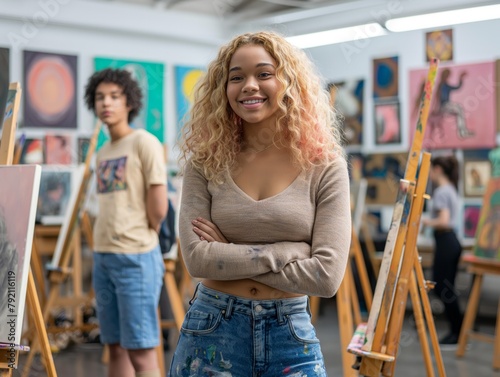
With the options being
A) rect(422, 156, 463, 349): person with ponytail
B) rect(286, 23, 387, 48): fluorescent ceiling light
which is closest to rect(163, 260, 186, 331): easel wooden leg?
rect(422, 156, 463, 349): person with ponytail

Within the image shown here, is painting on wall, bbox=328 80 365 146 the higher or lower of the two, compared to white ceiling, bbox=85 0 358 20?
lower

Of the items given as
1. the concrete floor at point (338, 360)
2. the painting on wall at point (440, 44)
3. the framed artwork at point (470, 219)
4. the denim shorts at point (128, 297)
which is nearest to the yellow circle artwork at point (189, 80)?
the painting on wall at point (440, 44)

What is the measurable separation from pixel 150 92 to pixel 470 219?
3296 mm

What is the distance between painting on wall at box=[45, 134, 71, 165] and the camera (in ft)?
21.2

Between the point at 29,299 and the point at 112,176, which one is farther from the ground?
the point at 112,176

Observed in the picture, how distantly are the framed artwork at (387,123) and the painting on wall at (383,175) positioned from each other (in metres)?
0.15

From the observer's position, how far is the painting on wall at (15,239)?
214cm

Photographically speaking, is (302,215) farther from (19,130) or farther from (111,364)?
(19,130)

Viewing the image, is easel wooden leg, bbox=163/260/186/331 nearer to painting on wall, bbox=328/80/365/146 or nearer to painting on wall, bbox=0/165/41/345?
painting on wall, bbox=0/165/41/345

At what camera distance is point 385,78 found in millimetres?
7184

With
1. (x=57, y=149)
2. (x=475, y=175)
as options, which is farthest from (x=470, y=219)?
(x=57, y=149)

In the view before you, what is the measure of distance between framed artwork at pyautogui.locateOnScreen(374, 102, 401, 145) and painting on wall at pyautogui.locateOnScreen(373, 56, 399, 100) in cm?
10

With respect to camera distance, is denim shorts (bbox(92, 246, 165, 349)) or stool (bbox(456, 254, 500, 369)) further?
stool (bbox(456, 254, 500, 369))

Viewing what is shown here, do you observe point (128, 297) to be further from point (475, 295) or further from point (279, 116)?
point (475, 295)
